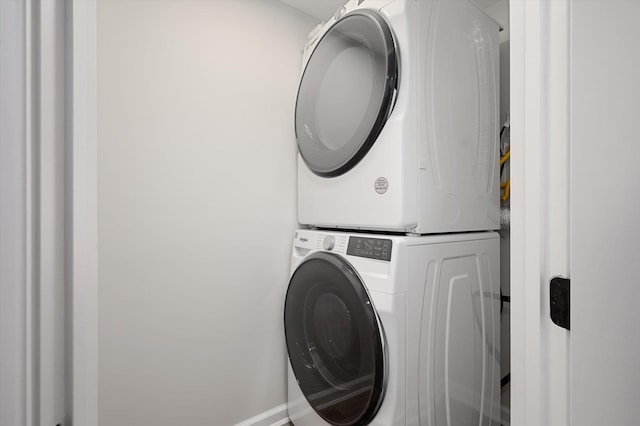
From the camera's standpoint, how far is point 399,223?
1122 millimetres

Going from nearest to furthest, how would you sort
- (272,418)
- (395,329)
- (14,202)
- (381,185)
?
(14,202) → (395,329) → (381,185) → (272,418)

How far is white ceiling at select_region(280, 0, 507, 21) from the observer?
171 cm

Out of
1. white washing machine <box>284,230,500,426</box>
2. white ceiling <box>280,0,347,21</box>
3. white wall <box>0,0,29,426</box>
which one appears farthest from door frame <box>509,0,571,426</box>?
white ceiling <box>280,0,347,21</box>

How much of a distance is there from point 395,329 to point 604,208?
71 centimetres

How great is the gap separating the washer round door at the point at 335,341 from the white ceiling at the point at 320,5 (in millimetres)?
1397

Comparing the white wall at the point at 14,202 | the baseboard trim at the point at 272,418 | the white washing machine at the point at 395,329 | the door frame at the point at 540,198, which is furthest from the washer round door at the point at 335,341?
the white wall at the point at 14,202

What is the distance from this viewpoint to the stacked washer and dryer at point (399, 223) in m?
1.11

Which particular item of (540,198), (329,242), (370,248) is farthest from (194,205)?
(540,198)

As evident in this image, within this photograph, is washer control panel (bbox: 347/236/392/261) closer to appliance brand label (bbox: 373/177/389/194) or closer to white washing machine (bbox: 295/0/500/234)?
white washing machine (bbox: 295/0/500/234)

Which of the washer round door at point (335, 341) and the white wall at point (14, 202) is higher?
Result: the white wall at point (14, 202)

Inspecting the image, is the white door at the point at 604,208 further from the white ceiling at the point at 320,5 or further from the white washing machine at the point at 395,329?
the white ceiling at the point at 320,5

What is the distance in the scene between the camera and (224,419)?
1.54m

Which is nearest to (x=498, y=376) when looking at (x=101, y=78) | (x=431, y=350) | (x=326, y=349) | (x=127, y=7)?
(x=431, y=350)

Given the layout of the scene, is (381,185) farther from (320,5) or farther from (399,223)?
(320,5)
